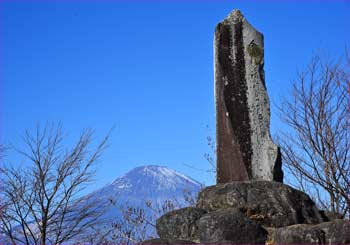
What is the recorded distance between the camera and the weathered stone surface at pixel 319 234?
5270 millimetres

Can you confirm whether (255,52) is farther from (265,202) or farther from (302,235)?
(302,235)

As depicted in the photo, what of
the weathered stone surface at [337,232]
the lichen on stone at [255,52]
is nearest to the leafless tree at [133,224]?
the lichen on stone at [255,52]

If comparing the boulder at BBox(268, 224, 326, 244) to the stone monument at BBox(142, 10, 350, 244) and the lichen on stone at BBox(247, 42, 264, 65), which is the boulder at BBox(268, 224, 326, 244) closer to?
the stone monument at BBox(142, 10, 350, 244)

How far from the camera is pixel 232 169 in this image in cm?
754

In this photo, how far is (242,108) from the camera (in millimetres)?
7629

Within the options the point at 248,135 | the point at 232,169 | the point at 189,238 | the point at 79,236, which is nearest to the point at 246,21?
the point at 248,135

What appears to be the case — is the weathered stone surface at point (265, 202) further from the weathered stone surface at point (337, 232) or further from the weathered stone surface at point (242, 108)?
the weathered stone surface at point (337, 232)

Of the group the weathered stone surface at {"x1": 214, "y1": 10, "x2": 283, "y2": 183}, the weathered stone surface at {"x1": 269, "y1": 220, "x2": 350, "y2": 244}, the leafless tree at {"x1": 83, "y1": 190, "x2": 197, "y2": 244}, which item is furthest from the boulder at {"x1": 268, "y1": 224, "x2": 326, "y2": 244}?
the leafless tree at {"x1": 83, "y1": 190, "x2": 197, "y2": 244}

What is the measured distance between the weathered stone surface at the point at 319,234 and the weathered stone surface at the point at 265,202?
845 millimetres

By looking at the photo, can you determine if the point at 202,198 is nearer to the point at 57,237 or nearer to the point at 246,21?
the point at 246,21

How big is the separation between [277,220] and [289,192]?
534 millimetres

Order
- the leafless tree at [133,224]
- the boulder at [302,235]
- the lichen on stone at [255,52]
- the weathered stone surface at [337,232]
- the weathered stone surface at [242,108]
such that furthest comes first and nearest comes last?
the leafless tree at [133,224] → the lichen on stone at [255,52] → the weathered stone surface at [242,108] → the boulder at [302,235] → the weathered stone surface at [337,232]

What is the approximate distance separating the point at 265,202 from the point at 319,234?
118 centimetres

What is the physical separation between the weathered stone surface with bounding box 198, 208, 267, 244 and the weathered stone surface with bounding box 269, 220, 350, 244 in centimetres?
→ 32
